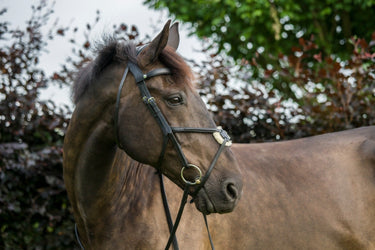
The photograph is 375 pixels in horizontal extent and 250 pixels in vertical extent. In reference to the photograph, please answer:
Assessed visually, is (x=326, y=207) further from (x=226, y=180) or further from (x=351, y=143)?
(x=226, y=180)

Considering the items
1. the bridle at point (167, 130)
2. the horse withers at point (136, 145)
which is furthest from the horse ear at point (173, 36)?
the bridle at point (167, 130)

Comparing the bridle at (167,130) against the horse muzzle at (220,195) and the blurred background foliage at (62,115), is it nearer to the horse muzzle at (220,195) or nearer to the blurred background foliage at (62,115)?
the horse muzzle at (220,195)

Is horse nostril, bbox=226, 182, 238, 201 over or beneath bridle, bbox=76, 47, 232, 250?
beneath

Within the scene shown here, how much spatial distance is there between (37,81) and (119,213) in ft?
7.96

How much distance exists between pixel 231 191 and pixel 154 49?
828 mm

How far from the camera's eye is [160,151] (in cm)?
203

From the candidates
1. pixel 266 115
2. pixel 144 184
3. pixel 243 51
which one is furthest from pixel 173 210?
pixel 243 51

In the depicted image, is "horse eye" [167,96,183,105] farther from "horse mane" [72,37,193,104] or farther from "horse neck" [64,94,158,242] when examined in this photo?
"horse neck" [64,94,158,242]

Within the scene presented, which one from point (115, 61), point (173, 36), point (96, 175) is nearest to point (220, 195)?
point (96, 175)

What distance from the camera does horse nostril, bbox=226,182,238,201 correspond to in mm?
1955

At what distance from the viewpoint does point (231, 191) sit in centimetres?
198

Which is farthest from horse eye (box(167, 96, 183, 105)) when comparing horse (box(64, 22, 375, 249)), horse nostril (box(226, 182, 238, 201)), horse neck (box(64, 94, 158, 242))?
horse nostril (box(226, 182, 238, 201))

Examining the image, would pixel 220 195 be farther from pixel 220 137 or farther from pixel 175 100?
pixel 175 100

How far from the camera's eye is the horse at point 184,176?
79.6 inches
